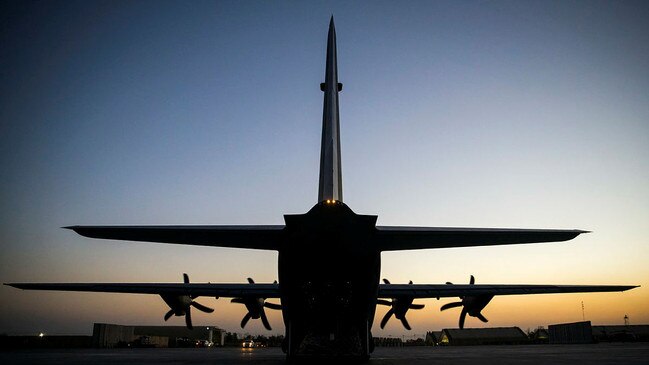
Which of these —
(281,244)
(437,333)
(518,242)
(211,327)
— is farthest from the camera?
(437,333)

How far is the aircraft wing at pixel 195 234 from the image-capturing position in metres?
8.23

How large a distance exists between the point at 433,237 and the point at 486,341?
6927cm

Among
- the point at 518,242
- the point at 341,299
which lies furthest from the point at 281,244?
the point at 518,242

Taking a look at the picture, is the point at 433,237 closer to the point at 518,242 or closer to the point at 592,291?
the point at 518,242

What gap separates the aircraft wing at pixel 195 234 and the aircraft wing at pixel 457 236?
2387mm

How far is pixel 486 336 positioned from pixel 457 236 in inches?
2750

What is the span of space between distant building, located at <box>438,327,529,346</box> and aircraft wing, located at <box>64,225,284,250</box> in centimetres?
6656

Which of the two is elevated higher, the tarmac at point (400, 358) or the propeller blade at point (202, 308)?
the propeller blade at point (202, 308)

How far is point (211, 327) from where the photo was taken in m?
76.3

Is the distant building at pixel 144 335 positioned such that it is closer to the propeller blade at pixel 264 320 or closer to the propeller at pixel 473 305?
the propeller blade at pixel 264 320

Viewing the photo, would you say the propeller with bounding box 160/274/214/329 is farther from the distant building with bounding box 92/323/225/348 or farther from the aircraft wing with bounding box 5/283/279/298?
the distant building with bounding box 92/323/225/348

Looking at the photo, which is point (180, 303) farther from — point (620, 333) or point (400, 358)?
point (620, 333)

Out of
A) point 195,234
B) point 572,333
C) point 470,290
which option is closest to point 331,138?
point 195,234

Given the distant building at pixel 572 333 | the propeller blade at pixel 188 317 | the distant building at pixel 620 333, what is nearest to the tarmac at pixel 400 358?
the propeller blade at pixel 188 317
